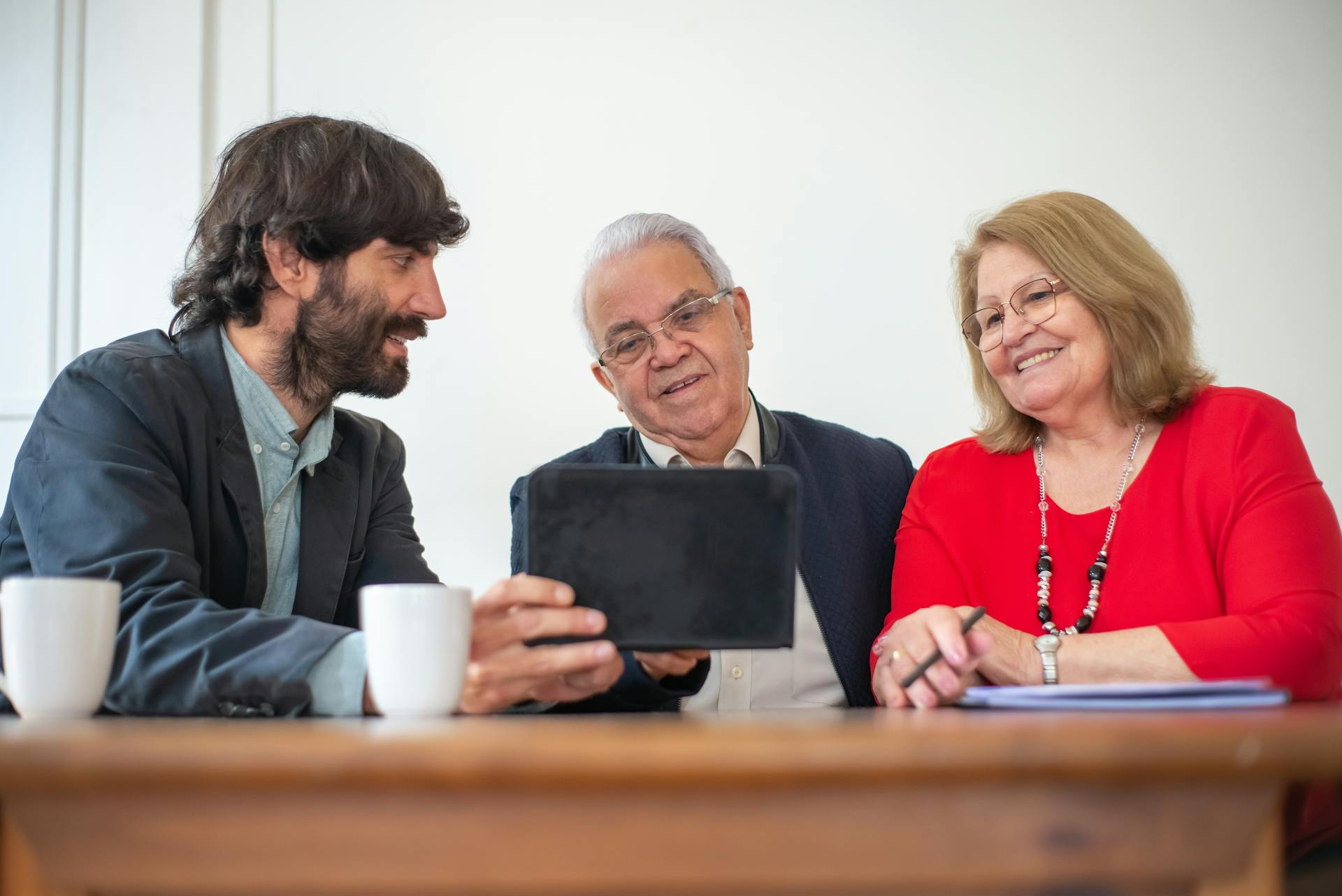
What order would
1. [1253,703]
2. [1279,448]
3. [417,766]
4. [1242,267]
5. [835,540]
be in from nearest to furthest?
[417,766]
[1253,703]
[1279,448]
[835,540]
[1242,267]

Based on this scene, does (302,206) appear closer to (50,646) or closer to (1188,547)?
(50,646)

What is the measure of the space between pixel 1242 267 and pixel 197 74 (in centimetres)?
230

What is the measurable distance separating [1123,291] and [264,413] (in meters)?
1.31

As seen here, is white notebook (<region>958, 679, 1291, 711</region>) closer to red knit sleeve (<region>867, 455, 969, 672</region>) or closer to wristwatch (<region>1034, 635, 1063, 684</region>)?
wristwatch (<region>1034, 635, 1063, 684</region>)

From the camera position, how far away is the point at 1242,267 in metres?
2.40

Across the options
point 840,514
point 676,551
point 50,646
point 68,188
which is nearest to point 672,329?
point 840,514

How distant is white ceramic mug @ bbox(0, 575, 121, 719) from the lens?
0.92m

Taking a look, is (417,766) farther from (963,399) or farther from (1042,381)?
(963,399)

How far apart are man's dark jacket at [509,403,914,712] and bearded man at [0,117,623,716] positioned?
323 millimetres

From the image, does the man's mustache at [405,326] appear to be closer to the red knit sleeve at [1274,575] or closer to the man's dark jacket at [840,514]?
the man's dark jacket at [840,514]

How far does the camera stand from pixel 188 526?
4.56 ft

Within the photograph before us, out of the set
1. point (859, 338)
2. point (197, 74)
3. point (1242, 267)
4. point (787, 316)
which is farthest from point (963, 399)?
point (197, 74)

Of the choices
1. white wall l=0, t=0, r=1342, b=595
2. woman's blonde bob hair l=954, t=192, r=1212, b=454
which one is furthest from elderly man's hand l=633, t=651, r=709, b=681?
white wall l=0, t=0, r=1342, b=595

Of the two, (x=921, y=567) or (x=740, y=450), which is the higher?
(x=740, y=450)
